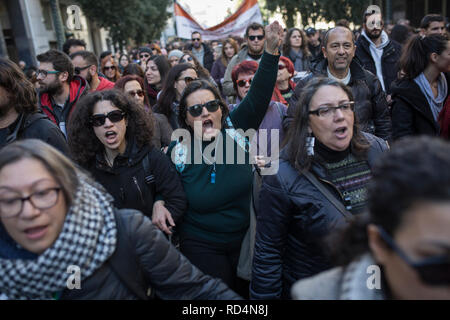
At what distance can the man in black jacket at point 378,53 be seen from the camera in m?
5.39

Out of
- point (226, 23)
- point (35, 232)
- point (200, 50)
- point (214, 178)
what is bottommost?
point (214, 178)

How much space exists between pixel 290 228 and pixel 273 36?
151 centimetres

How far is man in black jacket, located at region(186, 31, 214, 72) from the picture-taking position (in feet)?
34.0

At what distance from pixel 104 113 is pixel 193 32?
321 inches

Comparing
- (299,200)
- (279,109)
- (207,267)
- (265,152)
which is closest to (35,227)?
(299,200)

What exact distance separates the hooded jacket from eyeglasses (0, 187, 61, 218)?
9.67 ft

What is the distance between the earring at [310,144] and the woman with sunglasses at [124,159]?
40.7 inches

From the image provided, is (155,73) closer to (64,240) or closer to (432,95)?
(432,95)

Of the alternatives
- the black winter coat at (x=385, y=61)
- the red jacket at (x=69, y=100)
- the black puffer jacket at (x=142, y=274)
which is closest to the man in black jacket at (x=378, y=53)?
the black winter coat at (x=385, y=61)

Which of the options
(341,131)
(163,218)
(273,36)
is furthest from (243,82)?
(341,131)

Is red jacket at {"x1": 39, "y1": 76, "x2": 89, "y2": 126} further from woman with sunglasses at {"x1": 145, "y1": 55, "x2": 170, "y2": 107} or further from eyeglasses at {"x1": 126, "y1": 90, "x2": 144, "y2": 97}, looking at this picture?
woman with sunglasses at {"x1": 145, "y1": 55, "x2": 170, "y2": 107}

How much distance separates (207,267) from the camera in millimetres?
2785

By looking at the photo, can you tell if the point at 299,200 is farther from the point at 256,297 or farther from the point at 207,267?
the point at 207,267

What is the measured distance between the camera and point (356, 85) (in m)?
3.65
